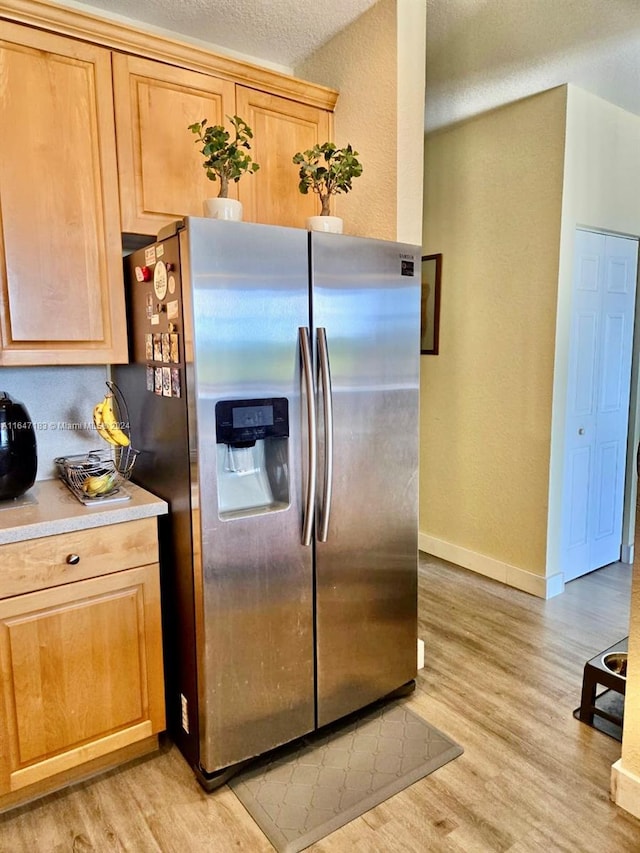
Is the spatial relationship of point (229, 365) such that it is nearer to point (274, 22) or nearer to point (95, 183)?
point (95, 183)

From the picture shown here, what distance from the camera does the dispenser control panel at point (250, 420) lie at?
1.70 meters

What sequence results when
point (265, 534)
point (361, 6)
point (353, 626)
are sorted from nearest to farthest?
point (265, 534), point (353, 626), point (361, 6)

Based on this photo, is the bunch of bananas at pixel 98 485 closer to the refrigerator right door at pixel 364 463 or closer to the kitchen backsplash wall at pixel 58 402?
the kitchen backsplash wall at pixel 58 402

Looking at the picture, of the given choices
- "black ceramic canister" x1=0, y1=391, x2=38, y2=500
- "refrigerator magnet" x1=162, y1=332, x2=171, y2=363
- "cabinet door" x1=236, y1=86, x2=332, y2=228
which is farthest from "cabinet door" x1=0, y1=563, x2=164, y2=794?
"cabinet door" x1=236, y1=86, x2=332, y2=228

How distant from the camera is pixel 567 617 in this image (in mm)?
2971

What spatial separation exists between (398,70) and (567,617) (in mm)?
2701

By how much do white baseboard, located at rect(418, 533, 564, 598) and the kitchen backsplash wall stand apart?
7.81ft

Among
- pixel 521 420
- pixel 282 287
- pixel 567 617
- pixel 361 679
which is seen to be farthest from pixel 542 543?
pixel 282 287

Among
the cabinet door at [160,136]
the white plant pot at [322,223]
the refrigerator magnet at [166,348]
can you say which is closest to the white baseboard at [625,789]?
the refrigerator magnet at [166,348]

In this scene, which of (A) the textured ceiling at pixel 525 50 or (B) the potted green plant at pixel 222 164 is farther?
(A) the textured ceiling at pixel 525 50

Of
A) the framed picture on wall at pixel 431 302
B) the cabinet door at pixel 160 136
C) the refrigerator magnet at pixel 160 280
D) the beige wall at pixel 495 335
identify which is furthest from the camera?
the framed picture on wall at pixel 431 302

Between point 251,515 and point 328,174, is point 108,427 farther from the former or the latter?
point 328,174

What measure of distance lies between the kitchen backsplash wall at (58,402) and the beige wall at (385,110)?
1.31 m

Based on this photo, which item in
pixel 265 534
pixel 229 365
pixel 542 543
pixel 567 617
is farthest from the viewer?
pixel 542 543
